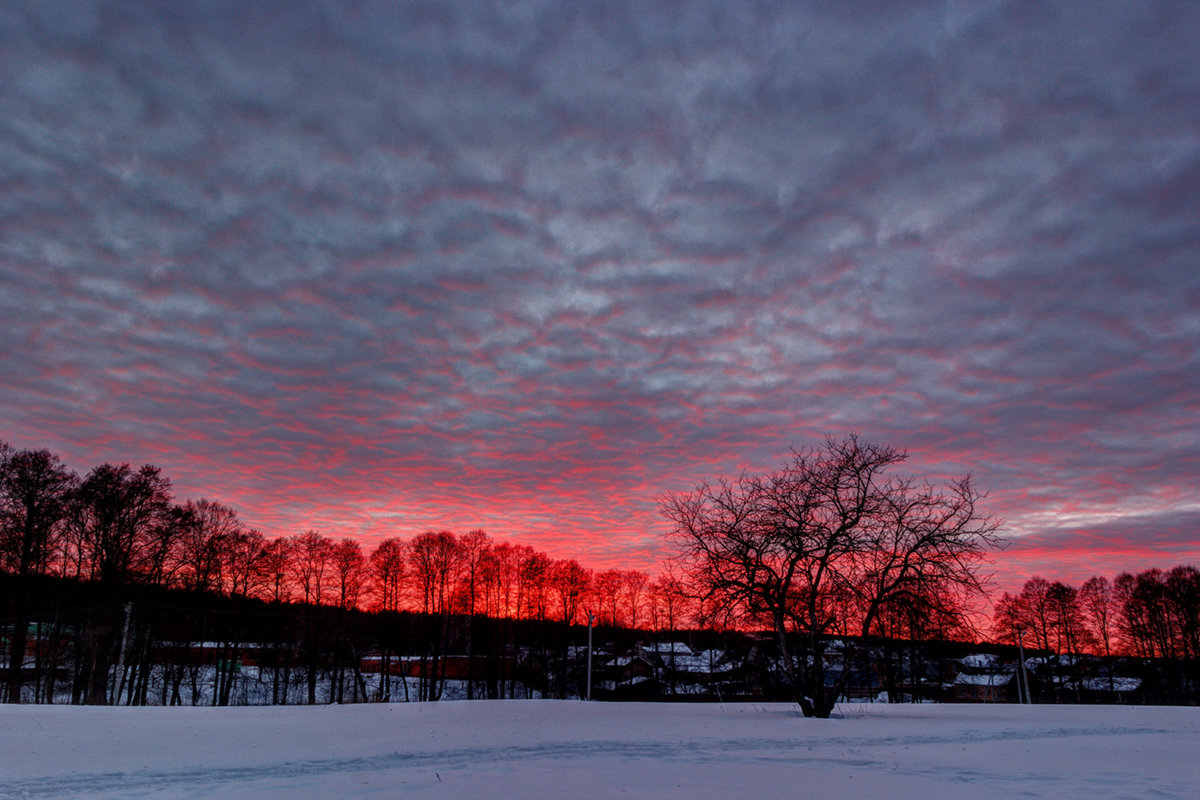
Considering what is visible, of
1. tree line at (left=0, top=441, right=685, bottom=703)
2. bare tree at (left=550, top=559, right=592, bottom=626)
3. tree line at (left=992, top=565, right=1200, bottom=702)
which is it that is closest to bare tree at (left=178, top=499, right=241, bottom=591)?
tree line at (left=0, top=441, right=685, bottom=703)

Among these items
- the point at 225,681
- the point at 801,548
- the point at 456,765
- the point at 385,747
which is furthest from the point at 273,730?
the point at 225,681

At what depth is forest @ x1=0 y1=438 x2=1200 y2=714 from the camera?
26.8 meters

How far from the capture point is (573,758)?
13.7m

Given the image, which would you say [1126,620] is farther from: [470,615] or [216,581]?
[216,581]

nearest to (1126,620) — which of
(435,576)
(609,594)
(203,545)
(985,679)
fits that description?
(985,679)

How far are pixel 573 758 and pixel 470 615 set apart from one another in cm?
5376

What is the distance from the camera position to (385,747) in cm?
1541

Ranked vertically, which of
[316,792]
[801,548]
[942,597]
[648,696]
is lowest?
[648,696]

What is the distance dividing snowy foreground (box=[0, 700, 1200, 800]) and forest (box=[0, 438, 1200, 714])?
4647 mm

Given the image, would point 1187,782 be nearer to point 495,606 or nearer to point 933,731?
point 933,731

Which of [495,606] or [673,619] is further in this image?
[673,619]

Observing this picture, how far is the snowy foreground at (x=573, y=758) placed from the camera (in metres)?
10.3

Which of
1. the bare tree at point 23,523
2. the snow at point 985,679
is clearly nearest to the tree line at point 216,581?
the bare tree at point 23,523

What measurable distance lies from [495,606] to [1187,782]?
203ft
